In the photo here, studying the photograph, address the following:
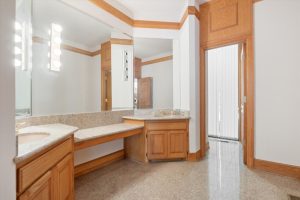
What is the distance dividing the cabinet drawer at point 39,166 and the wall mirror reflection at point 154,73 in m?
2.09

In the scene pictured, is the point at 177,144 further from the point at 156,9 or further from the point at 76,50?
the point at 156,9

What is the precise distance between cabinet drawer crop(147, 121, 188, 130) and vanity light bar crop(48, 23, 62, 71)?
1.69 metres

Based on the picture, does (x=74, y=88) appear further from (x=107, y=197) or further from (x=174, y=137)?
(x=174, y=137)

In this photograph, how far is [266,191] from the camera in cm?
189

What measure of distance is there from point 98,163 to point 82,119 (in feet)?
2.61

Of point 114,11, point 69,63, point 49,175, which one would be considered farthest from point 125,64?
point 49,175

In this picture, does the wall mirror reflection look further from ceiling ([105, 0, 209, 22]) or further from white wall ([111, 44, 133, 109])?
ceiling ([105, 0, 209, 22])

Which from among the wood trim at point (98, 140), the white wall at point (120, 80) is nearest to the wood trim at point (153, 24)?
the white wall at point (120, 80)

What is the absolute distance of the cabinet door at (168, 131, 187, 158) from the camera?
282 cm

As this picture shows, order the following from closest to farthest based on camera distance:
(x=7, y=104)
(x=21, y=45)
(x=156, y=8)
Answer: (x=7, y=104) → (x=21, y=45) → (x=156, y=8)

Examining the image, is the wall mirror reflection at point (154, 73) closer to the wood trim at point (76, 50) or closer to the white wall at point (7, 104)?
the wood trim at point (76, 50)

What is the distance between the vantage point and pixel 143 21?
131 inches

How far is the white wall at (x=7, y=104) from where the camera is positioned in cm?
71

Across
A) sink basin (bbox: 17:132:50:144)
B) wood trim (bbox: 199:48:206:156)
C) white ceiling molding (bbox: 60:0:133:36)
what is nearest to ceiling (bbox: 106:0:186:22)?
white ceiling molding (bbox: 60:0:133:36)
